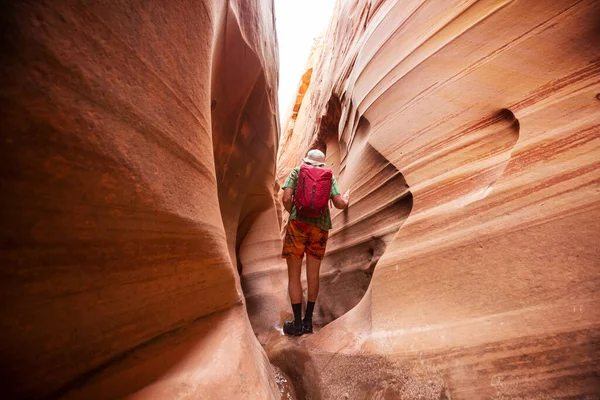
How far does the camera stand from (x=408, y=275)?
1.64 meters

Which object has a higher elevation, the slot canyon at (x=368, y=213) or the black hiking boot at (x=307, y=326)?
the slot canyon at (x=368, y=213)

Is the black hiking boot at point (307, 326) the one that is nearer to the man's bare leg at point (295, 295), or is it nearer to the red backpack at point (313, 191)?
the man's bare leg at point (295, 295)

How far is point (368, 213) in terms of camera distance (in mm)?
2654

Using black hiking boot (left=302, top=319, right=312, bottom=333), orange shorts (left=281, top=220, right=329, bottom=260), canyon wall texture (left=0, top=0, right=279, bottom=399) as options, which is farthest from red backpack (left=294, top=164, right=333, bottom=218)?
canyon wall texture (left=0, top=0, right=279, bottom=399)

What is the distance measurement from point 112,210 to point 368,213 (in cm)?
225

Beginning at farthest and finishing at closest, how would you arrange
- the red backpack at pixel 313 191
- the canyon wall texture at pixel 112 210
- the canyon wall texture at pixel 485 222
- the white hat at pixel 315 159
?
the white hat at pixel 315 159 < the red backpack at pixel 313 191 < the canyon wall texture at pixel 485 222 < the canyon wall texture at pixel 112 210

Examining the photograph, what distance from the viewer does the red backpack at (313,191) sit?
2.22 metres

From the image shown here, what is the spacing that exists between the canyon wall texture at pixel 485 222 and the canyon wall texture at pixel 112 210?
84 cm

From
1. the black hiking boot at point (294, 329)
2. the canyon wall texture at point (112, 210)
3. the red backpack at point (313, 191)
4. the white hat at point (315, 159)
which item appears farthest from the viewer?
the white hat at point (315, 159)

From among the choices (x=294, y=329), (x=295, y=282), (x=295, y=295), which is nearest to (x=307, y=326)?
(x=294, y=329)

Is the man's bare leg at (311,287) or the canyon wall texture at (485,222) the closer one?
the canyon wall texture at (485,222)

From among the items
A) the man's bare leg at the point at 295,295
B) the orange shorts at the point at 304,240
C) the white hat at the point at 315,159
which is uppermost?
the white hat at the point at 315,159

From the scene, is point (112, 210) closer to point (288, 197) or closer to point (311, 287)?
point (288, 197)

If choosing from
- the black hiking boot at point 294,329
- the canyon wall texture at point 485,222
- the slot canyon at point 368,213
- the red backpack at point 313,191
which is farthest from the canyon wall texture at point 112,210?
the black hiking boot at point 294,329
